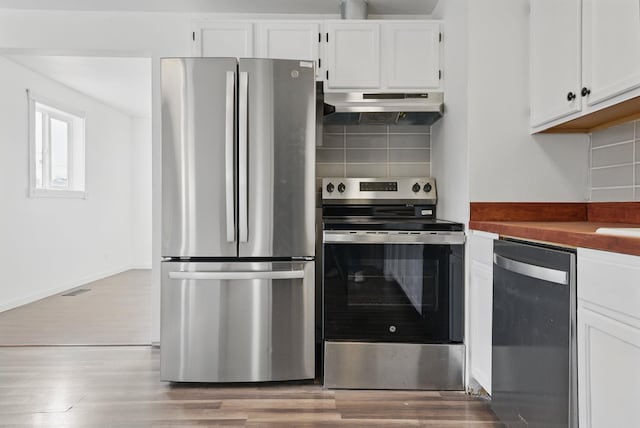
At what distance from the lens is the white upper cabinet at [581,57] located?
1560mm

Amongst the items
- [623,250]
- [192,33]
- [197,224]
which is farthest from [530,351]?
[192,33]

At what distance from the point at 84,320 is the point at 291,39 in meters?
2.94

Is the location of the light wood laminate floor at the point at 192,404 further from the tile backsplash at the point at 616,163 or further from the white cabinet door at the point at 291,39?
the white cabinet door at the point at 291,39

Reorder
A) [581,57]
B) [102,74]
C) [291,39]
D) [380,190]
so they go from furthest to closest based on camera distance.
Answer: [102,74] < [380,190] < [291,39] < [581,57]

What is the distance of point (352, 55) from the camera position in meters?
2.85

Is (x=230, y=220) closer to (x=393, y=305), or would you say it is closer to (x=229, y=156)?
(x=229, y=156)

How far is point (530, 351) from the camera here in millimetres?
1637

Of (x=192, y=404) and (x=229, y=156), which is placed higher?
(x=229, y=156)

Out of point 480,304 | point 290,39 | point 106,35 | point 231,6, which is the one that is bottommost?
point 480,304

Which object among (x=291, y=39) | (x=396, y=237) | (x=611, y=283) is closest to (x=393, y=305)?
(x=396, y=237)

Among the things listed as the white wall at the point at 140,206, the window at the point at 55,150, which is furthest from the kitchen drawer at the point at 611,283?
the white wall at the point at 140,206

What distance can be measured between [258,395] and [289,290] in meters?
0.57

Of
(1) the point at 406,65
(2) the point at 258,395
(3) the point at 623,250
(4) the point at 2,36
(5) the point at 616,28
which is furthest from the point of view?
(4) the point at 2,36

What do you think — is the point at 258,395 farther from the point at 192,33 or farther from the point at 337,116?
the point at 192,33
